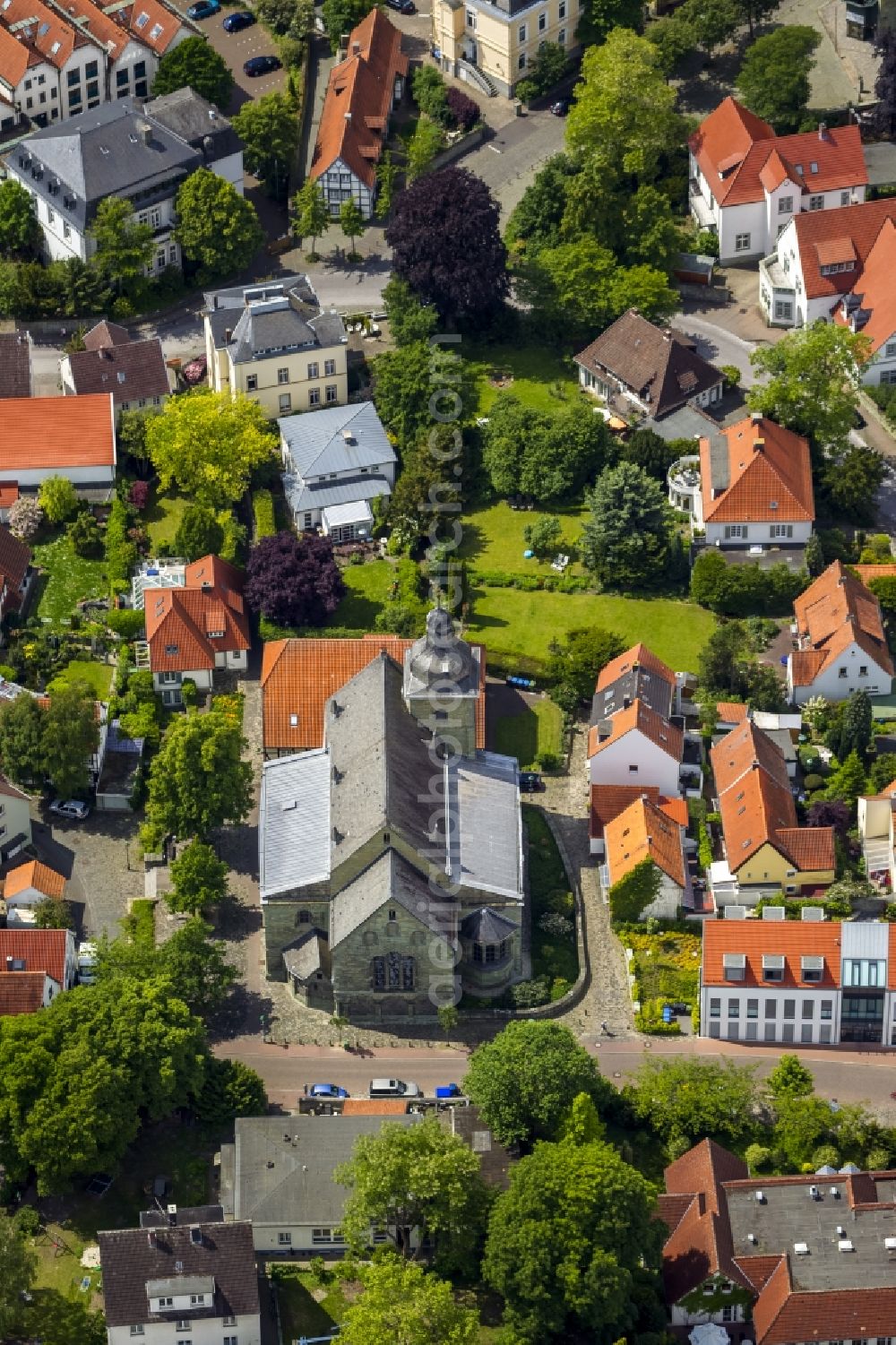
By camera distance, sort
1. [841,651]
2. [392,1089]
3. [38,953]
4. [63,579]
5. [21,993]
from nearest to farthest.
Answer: [392,1089]
[21,993]
[38,953]
[841,651]
[63,579]

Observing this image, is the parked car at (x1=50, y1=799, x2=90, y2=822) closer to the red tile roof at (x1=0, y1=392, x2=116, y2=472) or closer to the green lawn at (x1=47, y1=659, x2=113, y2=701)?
the green lawn at (x1=47, y1=659, x2=113, y2=701)

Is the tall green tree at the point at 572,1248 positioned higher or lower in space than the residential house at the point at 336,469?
lower

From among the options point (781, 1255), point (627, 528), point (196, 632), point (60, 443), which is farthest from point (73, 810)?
point (781, 1255)

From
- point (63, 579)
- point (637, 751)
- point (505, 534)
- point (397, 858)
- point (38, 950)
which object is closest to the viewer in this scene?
point (397, 858)

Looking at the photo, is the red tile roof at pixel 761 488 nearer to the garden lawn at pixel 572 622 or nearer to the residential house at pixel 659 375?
the garden lawn at pixel 572 622

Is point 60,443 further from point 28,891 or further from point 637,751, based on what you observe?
point 637,751

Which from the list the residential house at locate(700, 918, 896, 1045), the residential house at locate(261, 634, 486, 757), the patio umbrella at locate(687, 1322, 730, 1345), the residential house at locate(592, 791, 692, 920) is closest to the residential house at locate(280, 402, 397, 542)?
the residential house at locate(261, 634, 486, 757)

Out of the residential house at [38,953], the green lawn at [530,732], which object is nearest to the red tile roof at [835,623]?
the green lawn at [530,732]
